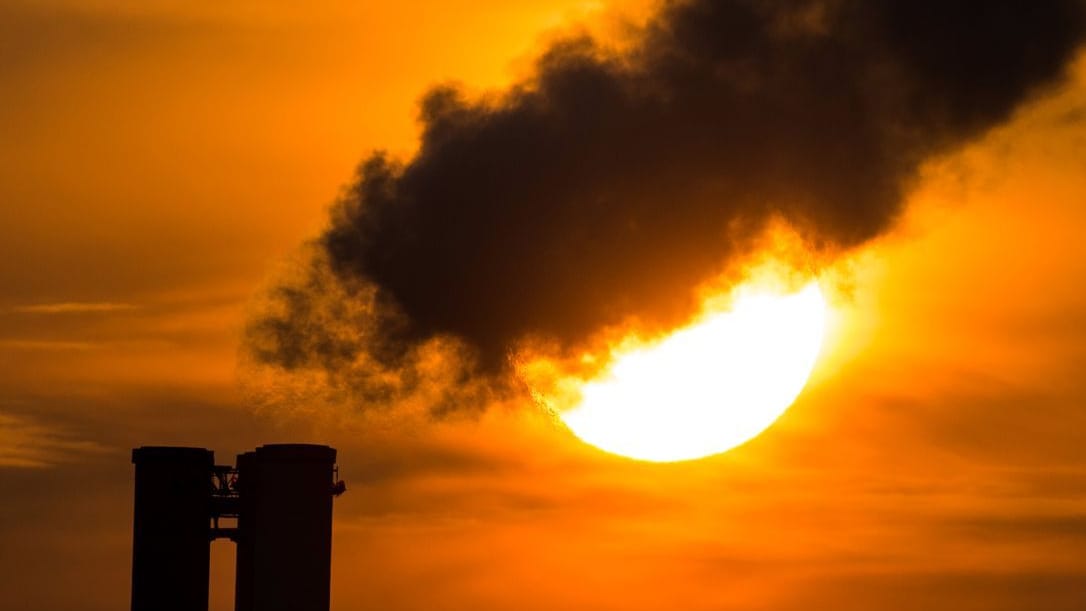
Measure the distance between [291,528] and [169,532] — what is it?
4.06 m

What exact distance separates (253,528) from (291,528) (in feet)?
5.99

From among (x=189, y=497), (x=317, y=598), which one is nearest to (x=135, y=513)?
(x=189, y=497)

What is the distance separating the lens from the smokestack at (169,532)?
7031 cm

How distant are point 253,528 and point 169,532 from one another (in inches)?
107

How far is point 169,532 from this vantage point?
70.5 meters

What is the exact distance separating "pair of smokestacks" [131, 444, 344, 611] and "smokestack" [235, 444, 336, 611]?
1.3 inches

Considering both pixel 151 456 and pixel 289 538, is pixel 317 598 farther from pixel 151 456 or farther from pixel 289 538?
pixel 151 456

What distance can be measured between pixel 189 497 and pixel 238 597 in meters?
4.00

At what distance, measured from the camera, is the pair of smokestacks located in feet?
229

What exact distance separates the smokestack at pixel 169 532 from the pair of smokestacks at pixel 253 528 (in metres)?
0.03

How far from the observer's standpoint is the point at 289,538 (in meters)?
69.9

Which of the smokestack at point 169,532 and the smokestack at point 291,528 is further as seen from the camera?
the smokestack at point 169,532

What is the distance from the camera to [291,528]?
6994 cm

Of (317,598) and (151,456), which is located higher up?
(151,456)
